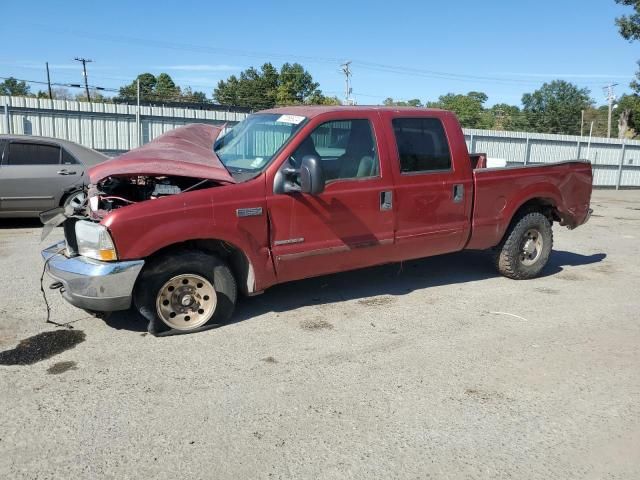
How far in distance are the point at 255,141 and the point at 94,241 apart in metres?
1.85

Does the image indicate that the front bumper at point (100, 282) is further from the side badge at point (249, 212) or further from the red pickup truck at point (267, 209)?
the side badge at point (249, 212)

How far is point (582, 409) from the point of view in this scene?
11.7 feet

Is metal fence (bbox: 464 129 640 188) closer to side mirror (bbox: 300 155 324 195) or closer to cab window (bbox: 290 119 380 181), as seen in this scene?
cab window (bbox: 290 119 380 181)

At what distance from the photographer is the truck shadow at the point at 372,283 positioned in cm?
537

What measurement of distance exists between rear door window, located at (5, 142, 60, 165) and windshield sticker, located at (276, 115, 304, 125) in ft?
19.6

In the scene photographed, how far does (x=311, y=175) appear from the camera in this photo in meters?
4.52

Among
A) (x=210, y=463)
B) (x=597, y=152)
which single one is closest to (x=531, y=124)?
(x=597, y=152)

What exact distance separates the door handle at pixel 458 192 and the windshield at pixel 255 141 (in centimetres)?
187

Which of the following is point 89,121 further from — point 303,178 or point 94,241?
point 303,178

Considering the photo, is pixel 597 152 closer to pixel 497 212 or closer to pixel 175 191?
pixel 497 212

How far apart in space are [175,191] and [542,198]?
4.44 meters

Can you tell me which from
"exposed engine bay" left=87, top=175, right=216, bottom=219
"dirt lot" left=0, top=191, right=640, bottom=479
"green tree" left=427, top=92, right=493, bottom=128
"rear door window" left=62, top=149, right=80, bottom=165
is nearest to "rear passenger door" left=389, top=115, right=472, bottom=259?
"dirt lot" left=0, top=191, right=640, bottom=479

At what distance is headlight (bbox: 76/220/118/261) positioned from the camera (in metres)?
4.23

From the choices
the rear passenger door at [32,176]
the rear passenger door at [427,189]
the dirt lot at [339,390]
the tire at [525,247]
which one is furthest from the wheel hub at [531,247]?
the rear passenger door at [32,176]
